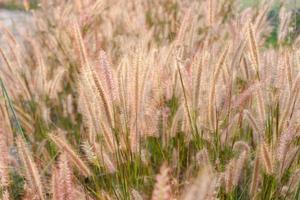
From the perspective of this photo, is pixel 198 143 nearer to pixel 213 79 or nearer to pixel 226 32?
pixel 213 79

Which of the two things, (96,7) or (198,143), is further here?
(96,7)

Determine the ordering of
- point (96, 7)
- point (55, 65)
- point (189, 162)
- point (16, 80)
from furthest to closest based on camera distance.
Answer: point (55, 65), point (96, 7), point (16, 80), point (189, 162)

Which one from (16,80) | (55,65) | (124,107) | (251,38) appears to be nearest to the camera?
(124,107)

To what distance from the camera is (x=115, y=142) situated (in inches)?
62.4

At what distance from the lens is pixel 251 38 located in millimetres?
1697

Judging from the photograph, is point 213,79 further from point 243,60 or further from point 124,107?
point 243,60

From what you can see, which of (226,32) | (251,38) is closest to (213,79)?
(251,38)

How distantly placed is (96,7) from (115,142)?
139cm

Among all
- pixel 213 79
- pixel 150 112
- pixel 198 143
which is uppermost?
pixel 213 79

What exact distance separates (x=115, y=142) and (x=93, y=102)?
0.47ft

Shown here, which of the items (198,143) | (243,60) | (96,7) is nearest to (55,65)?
(96,7)

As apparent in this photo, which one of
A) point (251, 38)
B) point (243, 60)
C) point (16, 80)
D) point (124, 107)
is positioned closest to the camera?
point (124, 107)

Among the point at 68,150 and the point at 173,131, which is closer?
the point at 68,150

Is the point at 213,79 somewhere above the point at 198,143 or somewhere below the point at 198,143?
above
